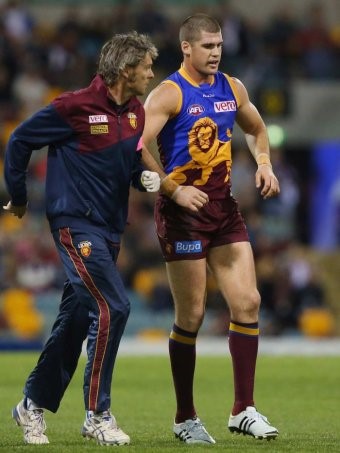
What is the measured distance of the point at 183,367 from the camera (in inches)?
344

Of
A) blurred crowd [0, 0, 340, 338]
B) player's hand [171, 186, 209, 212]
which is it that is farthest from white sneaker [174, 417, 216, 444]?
blurred crowd [0, 0, 340, 338]

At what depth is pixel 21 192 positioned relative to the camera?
7926 mm

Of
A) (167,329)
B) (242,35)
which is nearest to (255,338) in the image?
(167,329)

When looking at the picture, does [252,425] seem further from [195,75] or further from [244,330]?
[195,75]

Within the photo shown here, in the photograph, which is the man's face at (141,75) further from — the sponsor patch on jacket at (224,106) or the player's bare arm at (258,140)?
the player's bare arm at (258,140)

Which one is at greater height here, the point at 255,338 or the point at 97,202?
the point at 97,202

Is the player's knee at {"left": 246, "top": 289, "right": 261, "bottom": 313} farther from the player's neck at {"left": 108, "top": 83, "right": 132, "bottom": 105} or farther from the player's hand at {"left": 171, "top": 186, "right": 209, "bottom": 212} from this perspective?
the player's neck at {"left": 108, "top": 83, "right": 132, "bottom": 105}

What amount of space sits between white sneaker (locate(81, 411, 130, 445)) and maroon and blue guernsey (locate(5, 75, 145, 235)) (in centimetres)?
109

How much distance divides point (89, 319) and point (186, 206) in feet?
2.94

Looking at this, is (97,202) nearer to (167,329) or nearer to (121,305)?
(121,305)

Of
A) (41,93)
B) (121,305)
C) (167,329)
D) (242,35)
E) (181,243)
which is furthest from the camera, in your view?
(242,35)

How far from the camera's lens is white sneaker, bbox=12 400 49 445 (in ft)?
26.6

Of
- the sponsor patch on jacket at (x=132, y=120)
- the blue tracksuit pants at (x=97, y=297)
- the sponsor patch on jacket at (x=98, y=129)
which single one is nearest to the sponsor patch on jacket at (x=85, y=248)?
the blue tracksuit pants at (x=97, y=297)

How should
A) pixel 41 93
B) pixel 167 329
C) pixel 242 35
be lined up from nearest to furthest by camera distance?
1. pixel 167 329
2. pixel 41 93
3. pixel 242 35
